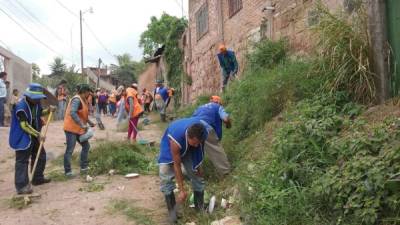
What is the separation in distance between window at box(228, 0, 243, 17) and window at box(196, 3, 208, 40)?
109 inches

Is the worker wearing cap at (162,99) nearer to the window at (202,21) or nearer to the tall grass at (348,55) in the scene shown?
the window at (202,21)

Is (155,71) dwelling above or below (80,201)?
above

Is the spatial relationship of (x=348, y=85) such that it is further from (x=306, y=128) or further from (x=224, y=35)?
(x=224, y=35)

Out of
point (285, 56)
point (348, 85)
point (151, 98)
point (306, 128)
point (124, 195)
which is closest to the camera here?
point (306, 128)

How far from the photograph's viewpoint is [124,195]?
686 cm

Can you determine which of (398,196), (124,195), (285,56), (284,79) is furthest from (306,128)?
(285,56)

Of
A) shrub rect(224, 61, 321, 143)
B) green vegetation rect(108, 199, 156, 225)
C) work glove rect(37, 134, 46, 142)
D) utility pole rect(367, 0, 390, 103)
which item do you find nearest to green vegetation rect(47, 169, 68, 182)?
→ work glove rect(37, 134, 46, 142)

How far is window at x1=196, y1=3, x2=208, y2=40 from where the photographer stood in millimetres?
16525

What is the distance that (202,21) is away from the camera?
1714cm

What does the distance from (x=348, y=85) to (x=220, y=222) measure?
9.20 feet

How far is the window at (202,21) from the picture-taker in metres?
16.5

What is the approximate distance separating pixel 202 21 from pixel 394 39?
11.5 metres

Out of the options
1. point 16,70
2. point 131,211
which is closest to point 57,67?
point 16,70

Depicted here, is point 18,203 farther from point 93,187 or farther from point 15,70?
point 15,70
